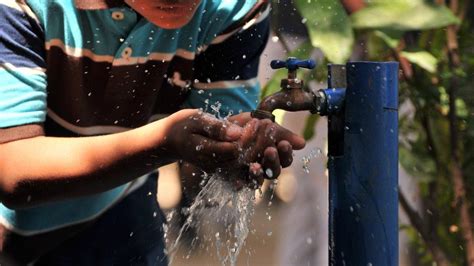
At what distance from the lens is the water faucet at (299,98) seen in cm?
132

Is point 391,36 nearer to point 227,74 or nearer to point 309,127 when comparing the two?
point 309,127

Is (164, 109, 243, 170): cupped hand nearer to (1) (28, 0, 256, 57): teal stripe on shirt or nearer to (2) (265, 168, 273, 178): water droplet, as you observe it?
(2) (265, 168, 273, 178): water droplet

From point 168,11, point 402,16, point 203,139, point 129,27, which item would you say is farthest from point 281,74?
point 203,139

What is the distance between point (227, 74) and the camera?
5.82 feet

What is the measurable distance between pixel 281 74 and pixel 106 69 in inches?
28.2

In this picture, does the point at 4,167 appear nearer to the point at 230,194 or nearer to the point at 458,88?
the point at 230,194

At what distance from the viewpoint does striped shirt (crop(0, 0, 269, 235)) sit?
1.51 metres

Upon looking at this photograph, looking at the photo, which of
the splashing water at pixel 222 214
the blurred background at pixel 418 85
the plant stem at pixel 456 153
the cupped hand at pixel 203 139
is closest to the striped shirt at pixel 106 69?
the splashing water at pixel 222 214

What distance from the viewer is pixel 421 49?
2287mm

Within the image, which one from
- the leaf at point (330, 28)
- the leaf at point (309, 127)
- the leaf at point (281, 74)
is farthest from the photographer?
the leaf at point (309, 127)

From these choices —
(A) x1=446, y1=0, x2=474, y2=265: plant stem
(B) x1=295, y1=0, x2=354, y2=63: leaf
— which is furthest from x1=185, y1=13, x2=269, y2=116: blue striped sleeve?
(A) x1=446, y1=0, x2=474, y2=265: plant stem

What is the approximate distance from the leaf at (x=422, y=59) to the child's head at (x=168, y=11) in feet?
2.79

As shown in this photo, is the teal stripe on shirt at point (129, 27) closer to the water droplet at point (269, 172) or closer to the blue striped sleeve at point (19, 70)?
the blue striped sleeve at point (19, 70)

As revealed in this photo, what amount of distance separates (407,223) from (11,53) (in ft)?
4.45
